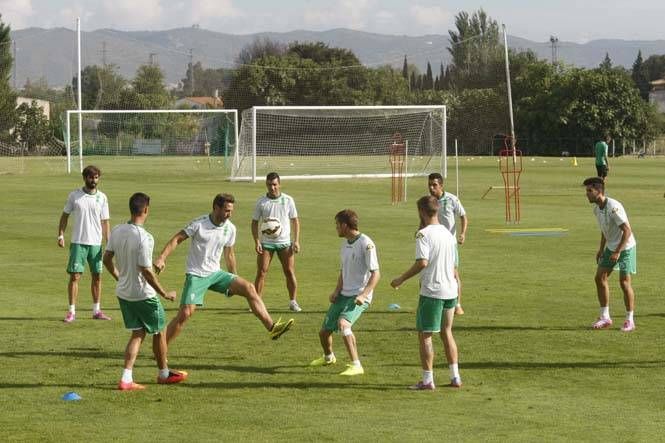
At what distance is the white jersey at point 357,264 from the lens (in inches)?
486

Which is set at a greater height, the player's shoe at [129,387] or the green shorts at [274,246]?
the green shorts at [274,246]

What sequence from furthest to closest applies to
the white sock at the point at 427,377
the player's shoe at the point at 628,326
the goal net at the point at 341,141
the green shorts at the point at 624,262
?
the goal net at the point at 341,141 < the green shorts at the point at 624,262 < the player's shoe at the point at 628,326 < the white sock at the point at 427,377

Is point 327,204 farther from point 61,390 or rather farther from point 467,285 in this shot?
point 61,390

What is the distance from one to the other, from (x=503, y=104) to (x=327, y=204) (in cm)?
6619

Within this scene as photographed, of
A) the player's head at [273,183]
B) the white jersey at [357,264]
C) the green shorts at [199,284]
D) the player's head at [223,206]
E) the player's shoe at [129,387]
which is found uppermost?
the player's head at [273,183]

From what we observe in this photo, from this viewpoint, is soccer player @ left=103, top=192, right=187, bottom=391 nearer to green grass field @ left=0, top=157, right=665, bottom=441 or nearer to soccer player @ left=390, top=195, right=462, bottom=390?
green grass field @ left=0, top=157, right=665, bottom=441

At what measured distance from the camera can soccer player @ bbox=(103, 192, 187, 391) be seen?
11.7 m

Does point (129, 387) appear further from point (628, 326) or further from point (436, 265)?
point (628, 326)

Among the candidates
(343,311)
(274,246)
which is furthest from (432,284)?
(274,246)

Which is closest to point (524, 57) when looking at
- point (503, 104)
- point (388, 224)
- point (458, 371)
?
point (503, 104)

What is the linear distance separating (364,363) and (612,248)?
403 cm

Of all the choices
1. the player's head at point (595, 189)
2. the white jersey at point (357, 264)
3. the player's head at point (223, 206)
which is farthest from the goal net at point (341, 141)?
the white jersey at point (357, 264)

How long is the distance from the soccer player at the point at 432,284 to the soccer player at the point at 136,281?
2.29 m

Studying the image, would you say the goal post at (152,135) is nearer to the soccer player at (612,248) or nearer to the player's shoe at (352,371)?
the soccer player at (612,248)
